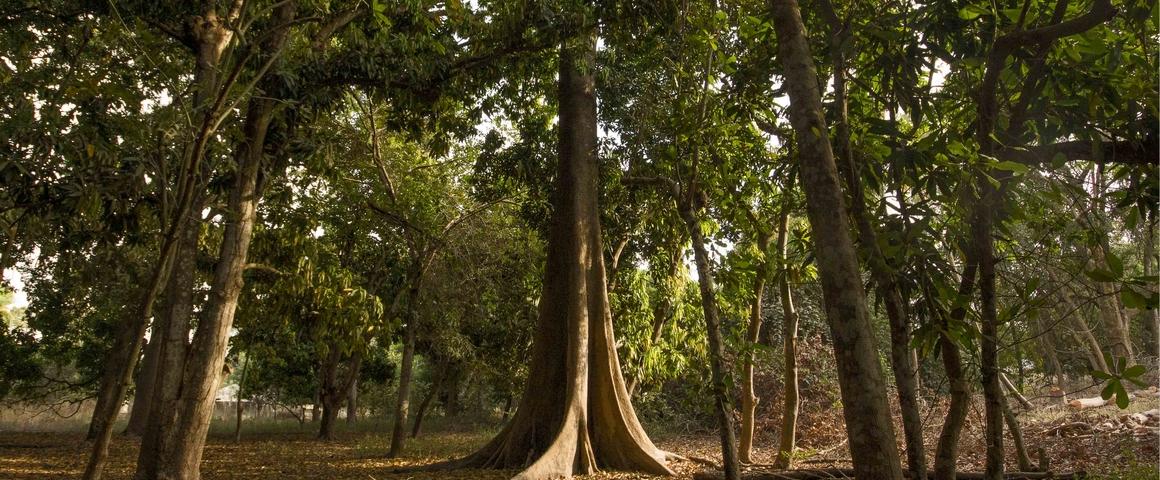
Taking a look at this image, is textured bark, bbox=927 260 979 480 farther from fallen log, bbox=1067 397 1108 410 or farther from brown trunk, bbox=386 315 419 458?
fallen log, bbox=1067 397 1108 410

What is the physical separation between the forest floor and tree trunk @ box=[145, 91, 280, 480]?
2380mm

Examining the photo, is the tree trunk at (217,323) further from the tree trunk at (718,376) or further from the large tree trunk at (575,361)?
the tree trunk at (718,376)

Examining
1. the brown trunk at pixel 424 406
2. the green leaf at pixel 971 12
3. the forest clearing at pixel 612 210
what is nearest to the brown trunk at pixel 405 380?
the forest clearing at pixel 612 210

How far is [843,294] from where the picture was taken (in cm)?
316

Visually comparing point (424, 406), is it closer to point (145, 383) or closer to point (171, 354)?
point (171, 354)

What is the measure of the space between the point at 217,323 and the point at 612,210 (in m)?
5.89

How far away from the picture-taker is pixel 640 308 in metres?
12.2

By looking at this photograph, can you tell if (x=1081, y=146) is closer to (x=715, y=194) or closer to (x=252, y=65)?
(x=715, y=194)

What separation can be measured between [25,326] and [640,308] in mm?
20077

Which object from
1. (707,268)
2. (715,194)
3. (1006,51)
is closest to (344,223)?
(715,194)

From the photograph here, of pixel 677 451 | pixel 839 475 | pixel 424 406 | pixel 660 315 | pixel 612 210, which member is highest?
pixel 612 210

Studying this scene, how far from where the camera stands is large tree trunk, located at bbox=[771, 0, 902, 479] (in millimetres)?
3035

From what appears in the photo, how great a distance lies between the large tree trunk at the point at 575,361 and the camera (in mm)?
8719

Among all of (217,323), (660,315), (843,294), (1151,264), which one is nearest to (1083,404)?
(1151,264)
